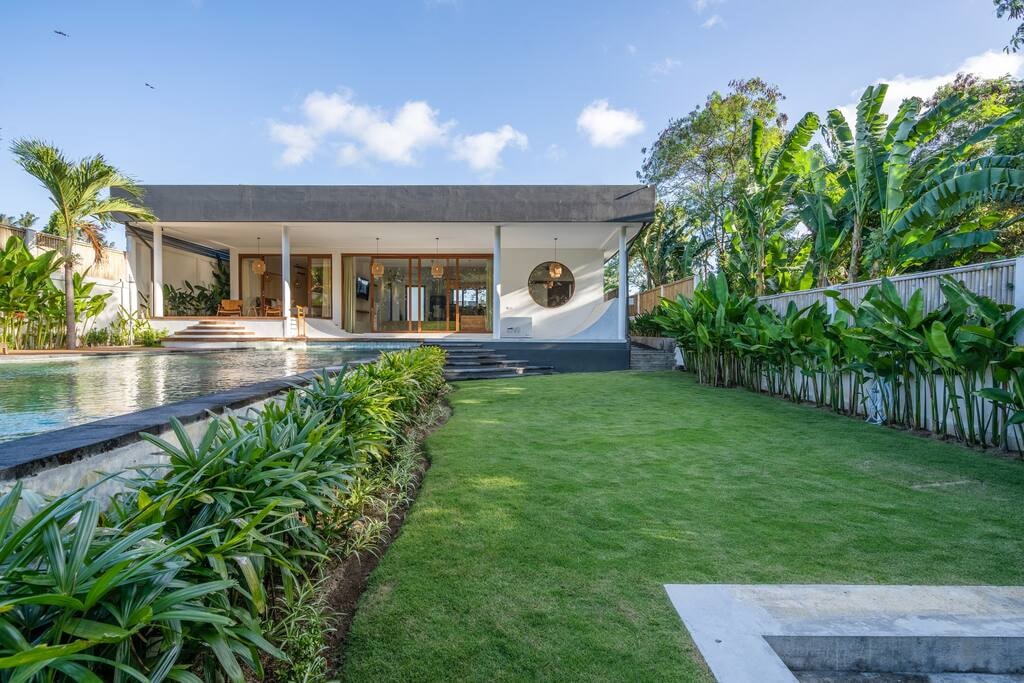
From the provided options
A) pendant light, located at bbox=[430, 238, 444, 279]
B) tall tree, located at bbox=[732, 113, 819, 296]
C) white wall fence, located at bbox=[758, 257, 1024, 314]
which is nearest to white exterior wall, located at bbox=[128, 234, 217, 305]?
pendant light, located at bbox=[430, 238, 444, 279]

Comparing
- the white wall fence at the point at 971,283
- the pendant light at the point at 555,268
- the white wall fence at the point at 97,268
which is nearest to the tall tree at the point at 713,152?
the pendant light at the point at 555,268

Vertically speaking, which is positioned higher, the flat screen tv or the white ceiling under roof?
the white ceiling under roof

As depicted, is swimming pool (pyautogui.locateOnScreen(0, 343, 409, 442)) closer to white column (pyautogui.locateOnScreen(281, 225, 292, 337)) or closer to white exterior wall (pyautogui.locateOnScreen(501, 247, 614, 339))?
white column (pyautogui.locateOnScreen(281, 225, 292, 337))

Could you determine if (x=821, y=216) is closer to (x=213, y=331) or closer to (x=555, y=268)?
(x=555, y=268)

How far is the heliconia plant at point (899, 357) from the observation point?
4164 millimetres

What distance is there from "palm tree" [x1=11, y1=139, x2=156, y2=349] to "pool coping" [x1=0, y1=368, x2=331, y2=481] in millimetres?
10179

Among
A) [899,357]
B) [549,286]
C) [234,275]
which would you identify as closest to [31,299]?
[234,275]

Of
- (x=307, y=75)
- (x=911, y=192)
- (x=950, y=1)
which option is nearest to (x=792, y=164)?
(x=911, y=192)

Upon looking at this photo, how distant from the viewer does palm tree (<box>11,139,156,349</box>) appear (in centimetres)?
1005

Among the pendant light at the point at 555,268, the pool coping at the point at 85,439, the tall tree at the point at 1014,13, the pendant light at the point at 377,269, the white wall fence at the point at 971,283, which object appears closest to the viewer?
the pool coping at the point at 85,439

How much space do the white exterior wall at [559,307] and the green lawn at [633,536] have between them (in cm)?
1029

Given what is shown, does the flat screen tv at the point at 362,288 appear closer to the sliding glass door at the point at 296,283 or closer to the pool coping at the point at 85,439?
the sliding glass door at the point at 296,283

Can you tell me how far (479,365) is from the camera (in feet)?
32.9

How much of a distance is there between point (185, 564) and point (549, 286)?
48.1 ft
